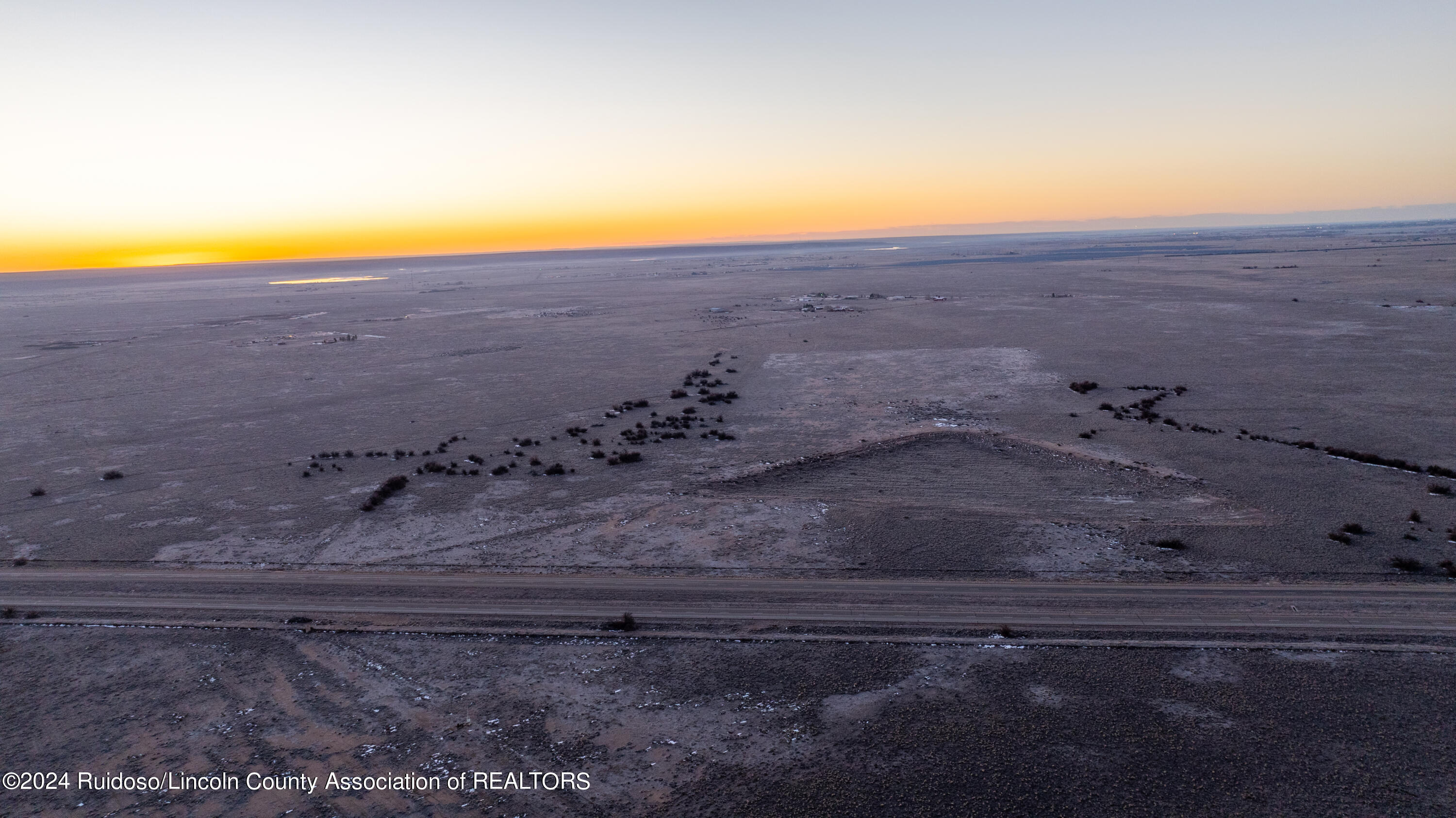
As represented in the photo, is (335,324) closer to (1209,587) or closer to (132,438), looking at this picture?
(132,438)

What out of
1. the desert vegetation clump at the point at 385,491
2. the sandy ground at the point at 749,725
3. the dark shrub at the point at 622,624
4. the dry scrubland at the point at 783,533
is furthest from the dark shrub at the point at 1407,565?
the desert vegetation clump at the point at 385,491

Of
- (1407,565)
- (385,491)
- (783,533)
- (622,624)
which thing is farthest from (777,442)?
(1407,565)

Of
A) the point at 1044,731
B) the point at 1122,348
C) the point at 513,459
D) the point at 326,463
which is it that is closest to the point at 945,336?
the point at 1122,348

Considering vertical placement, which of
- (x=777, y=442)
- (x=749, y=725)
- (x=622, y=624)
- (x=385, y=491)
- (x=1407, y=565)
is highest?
(x=777, y=442)

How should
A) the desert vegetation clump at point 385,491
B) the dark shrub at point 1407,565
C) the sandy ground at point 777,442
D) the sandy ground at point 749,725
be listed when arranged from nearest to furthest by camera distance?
the sandy ground at point 749,725, the dark shrub at point 1407,565, the sandy ground at point 777,442, the desert vegetation clump at point 385,491

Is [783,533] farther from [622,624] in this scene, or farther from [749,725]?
[749,725]

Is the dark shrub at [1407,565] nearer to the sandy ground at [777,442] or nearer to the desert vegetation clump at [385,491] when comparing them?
the sandy ground at [777,442]
